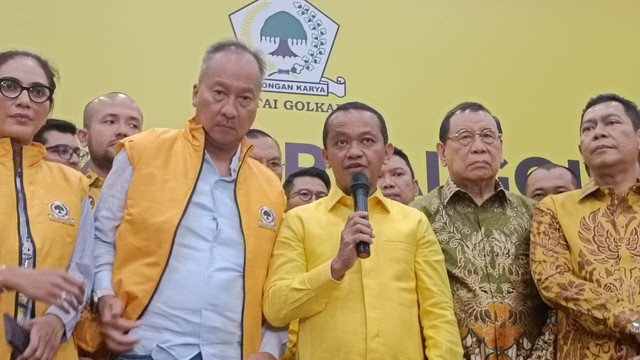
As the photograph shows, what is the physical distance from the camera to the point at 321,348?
2275mm

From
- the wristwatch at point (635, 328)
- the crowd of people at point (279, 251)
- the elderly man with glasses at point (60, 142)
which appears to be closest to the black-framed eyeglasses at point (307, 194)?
the crowd of people at point (279, 251)

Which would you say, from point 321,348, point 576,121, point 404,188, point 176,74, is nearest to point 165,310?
point 321,348

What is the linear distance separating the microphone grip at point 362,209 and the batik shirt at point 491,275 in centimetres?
66

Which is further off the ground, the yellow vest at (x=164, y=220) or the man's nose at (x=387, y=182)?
the man's nose at (x=387, y=182)

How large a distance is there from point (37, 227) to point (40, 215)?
4 centimetres

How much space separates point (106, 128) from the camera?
11.0 ft

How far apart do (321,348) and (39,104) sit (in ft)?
3.63

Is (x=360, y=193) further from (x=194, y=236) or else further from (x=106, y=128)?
(x=106, y=128)

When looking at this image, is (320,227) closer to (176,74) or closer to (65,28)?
(176,74)

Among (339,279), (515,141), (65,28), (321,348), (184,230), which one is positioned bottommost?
(321,348)

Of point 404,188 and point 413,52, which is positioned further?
point 413,52

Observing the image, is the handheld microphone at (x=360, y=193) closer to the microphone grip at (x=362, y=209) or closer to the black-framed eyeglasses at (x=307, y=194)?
the microphone grip at (x=362, y=209)

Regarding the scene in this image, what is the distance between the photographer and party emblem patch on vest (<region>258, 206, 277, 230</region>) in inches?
92.6

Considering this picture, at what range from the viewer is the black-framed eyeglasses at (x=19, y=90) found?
2.18 metres
